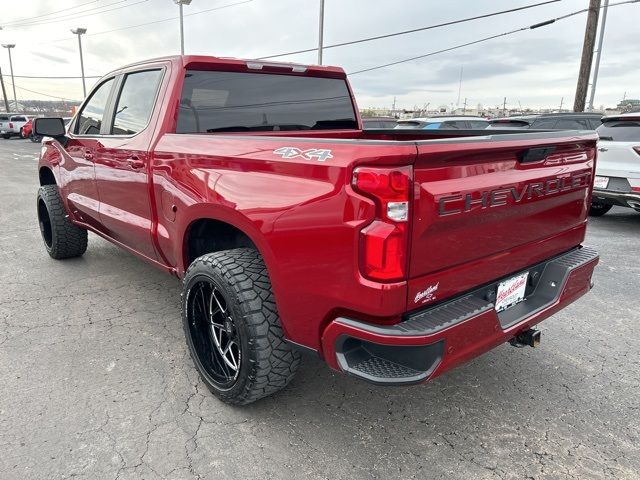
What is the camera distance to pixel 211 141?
8.73ft

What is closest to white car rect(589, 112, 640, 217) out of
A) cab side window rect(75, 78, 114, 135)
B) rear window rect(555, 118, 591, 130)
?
rear window rect(555, 118, 591, 130)

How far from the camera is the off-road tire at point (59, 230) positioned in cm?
495

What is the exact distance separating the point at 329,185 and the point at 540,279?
4.80ft

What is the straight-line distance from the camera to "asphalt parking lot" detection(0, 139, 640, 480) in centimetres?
224

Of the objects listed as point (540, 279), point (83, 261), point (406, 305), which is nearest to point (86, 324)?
point (83, 261)

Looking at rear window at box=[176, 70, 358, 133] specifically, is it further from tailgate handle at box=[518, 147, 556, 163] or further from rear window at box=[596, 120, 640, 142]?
rear window at box=[596, 120, 640, 142]

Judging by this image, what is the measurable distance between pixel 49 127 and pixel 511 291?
4261mm

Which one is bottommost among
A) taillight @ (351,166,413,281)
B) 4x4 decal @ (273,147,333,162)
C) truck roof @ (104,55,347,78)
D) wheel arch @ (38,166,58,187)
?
wheel arch @ (38,166,58,187)

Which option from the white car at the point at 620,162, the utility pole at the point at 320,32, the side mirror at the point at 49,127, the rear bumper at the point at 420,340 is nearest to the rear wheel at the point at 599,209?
the white car at the point at 620,162

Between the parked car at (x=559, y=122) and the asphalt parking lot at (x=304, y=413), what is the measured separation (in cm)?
796

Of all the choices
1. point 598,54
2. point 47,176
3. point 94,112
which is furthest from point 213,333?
point 598,54

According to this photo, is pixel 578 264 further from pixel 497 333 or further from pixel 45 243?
pixel 45 243

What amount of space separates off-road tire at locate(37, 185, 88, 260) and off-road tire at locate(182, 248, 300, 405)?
124 inches

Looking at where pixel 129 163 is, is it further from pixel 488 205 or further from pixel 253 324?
pixel 488 205
